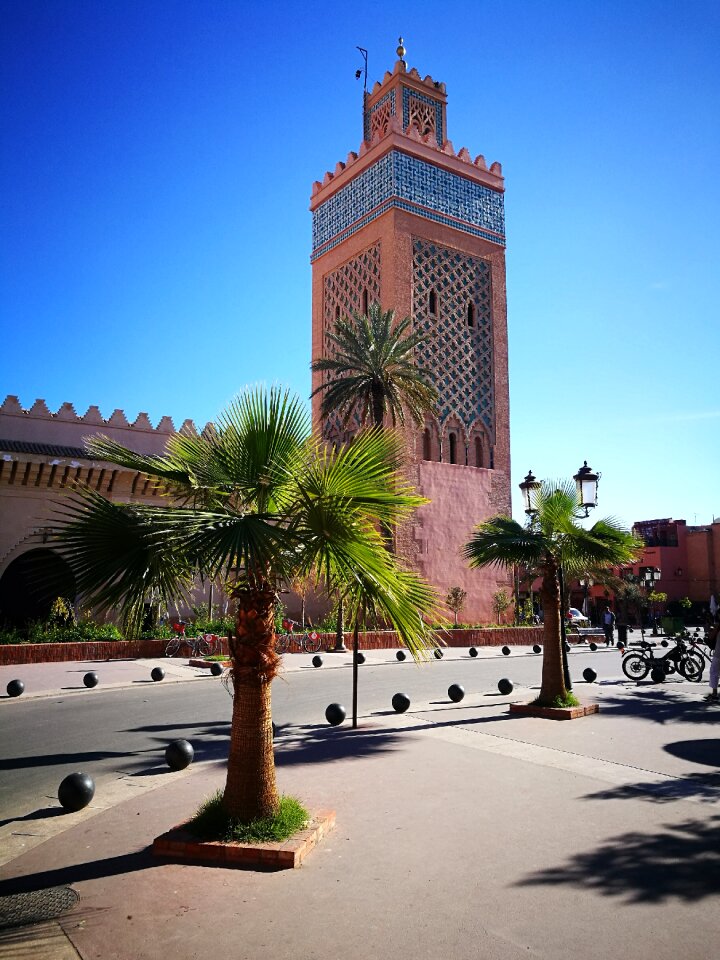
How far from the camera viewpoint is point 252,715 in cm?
528

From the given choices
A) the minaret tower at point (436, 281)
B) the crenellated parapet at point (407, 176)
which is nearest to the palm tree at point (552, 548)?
the minaret tower at point (436, 281)

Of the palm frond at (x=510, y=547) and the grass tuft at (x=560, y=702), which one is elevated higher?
the palm frond at (x=510, y=547)

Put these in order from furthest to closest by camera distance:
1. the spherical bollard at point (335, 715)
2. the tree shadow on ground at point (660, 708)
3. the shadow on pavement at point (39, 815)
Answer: the tree shadow on ground at point (660, 708) < the spherical bollard at point (335, 715) < the shadow on pavement at point (39, 815)

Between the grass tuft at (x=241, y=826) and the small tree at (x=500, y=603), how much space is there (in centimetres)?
2744

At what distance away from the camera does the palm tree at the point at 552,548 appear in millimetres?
11094

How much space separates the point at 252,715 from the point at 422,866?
61.0 inches

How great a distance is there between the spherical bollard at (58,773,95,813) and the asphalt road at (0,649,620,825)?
1.33ft

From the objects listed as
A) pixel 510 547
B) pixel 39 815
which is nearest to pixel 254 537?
pixel 39 815

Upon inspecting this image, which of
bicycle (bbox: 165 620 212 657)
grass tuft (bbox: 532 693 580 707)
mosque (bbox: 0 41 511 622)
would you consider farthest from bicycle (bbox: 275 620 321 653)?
grass tuft (bbox: 532 693 580 707)

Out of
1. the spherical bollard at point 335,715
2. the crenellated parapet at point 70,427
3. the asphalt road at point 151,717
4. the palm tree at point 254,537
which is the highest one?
the crenellated parapet at point 70,427

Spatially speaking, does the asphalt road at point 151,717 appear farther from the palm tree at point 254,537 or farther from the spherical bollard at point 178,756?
the palm tree at point 254,537

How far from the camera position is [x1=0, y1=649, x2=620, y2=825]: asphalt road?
802 centimetres

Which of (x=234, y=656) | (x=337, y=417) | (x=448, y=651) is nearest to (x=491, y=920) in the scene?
(x=234, y=656)

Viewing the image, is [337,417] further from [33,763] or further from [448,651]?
[33,763]
